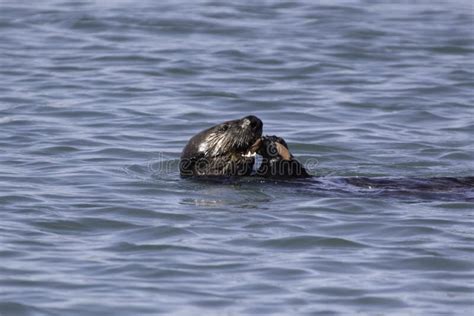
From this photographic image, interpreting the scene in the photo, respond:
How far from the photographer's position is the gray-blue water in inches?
245

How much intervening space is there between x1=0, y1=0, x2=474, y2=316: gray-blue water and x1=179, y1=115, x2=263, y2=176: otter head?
9.0 inches

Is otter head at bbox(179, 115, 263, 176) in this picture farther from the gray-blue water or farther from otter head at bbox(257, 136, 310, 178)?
the gray-blue water

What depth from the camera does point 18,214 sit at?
25.5 feet

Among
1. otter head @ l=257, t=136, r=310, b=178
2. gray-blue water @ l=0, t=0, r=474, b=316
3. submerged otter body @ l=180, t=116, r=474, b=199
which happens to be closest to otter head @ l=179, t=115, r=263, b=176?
submerged otter body @ l=180, t=116, r=474, b=199

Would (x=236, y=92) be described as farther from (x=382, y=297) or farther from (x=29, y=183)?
(x=382, y=297)

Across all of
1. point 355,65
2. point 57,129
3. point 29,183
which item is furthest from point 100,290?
point 355,65

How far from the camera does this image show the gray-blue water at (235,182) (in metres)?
6.21

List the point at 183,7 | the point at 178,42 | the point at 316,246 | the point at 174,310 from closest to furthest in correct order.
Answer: the point at 174,310
the point at 316,246
the point at 178,42
the point at 183,7

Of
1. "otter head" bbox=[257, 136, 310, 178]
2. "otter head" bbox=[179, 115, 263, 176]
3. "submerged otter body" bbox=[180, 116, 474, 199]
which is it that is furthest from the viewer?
"otter head" bbox=[179, 115, 263, 176]

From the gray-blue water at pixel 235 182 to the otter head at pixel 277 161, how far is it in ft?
0.47

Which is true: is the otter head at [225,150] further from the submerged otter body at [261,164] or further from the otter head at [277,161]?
the otter head at [277,161]

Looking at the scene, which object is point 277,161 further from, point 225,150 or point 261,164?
point 225,150

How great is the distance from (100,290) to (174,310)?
0.52m

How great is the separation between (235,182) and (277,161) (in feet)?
1.27
